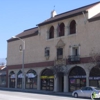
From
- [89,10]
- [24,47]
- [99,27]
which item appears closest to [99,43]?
[99,27]

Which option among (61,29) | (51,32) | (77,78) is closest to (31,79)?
(51,32)

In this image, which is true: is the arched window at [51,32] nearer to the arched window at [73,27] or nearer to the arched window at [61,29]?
the arched window at [61,29]

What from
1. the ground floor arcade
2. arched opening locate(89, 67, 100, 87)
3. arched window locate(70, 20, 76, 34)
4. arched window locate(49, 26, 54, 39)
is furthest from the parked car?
arched window locate(49, 26, 54, 39)

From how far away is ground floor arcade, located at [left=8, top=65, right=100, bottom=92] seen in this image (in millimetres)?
39406

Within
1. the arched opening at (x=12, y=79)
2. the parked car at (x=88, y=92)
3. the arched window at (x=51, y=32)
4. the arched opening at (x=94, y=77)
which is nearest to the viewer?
the parked car at (x=88, y=92)

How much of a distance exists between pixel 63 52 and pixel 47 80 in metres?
6.87

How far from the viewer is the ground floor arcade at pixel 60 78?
129ft

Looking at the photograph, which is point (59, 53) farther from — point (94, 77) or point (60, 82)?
point (94, 77)

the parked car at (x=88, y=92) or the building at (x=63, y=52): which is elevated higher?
the building at (x=63, y=52)

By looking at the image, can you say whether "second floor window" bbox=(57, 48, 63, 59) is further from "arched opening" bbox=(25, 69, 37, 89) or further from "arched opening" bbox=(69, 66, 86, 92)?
"arched opening" bbox=(25, 69, 37, 89)

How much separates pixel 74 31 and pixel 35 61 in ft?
38.7

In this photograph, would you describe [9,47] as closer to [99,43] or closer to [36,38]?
[36,38]

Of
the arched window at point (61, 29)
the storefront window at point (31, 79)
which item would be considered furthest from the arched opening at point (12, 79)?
the arched window at point (61, 29)

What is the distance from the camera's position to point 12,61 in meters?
59.4
